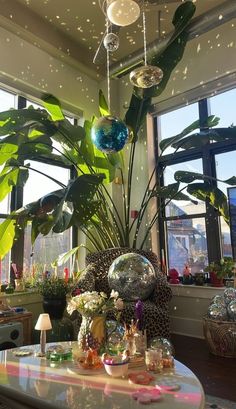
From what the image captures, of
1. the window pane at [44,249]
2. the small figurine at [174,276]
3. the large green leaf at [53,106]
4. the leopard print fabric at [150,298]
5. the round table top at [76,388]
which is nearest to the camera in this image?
the round table top at [76,388]

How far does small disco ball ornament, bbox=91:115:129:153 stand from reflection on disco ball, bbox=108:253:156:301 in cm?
98

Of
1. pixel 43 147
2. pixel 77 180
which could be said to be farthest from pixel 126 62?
pixel 77 180

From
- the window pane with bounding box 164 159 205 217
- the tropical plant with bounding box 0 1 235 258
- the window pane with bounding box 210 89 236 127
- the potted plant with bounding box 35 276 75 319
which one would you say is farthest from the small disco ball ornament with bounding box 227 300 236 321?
the window pane with bounding box 210 89 236 127

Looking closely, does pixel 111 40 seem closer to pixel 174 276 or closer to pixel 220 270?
pixel 220 270

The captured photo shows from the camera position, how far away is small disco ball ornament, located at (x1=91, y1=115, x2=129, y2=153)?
1.97m

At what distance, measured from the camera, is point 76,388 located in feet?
3.93

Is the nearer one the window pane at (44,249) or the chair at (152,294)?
the chair at (152,294)

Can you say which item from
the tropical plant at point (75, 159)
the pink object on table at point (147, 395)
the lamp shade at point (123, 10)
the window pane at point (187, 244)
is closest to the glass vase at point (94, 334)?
the pink object on table at point (147, 395)

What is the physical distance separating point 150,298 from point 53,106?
7.02 ft

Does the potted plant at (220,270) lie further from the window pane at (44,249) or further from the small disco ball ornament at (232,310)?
the window pane at (44,249)

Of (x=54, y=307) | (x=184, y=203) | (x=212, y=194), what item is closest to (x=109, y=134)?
(x=212, y=194)

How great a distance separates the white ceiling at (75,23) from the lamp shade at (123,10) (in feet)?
6.07

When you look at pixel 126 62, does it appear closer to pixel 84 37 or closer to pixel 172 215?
pixel 84 37

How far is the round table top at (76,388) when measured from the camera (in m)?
1.07
